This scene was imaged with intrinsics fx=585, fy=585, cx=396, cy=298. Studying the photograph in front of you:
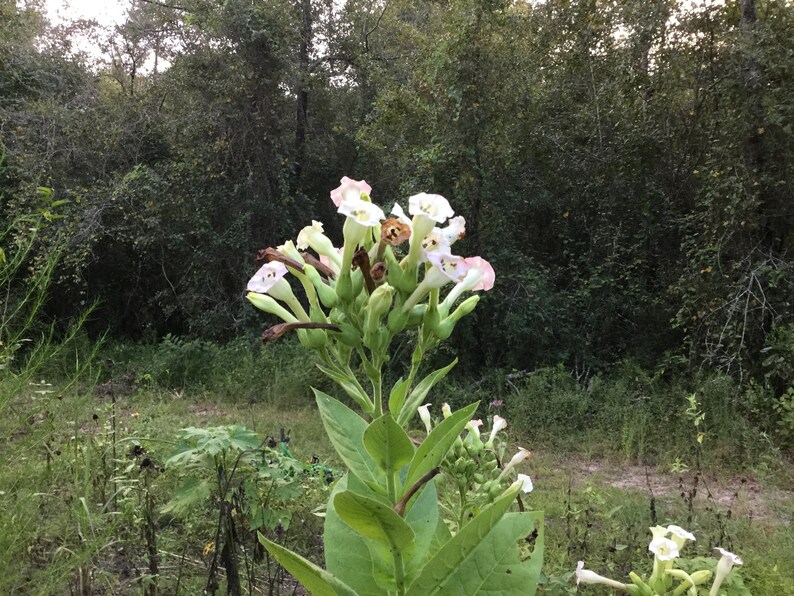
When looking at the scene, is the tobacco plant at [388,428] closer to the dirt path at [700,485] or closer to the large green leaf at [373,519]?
the large green leaf at [373,519]

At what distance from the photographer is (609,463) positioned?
17.2 feet

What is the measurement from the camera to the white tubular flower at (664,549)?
0.99 meters

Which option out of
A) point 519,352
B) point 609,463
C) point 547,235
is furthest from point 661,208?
point 609,463

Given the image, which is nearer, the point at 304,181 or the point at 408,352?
the point at 408,352

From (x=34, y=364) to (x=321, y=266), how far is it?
187 cm

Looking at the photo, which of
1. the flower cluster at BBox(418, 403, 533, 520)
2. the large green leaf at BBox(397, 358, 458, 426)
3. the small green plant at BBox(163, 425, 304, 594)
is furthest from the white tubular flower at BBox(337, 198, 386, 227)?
the small green plant at BBox(163, 425, 304, 594)

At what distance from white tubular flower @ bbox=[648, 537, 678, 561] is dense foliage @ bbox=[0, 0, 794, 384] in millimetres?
5168

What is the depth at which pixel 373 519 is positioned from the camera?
72 cm

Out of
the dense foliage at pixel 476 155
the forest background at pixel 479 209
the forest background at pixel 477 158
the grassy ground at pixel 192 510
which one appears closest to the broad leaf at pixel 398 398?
the grassy ground at pixel 192 510

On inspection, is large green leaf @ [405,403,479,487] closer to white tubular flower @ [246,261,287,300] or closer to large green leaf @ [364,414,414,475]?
large green leaf @ [364,414,414,475]

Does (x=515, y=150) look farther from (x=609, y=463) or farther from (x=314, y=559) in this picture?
(x=314, y=559)

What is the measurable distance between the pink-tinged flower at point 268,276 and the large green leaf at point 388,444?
1.11 ft

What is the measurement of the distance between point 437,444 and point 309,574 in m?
0.23

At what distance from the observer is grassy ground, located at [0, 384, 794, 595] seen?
215 cm
